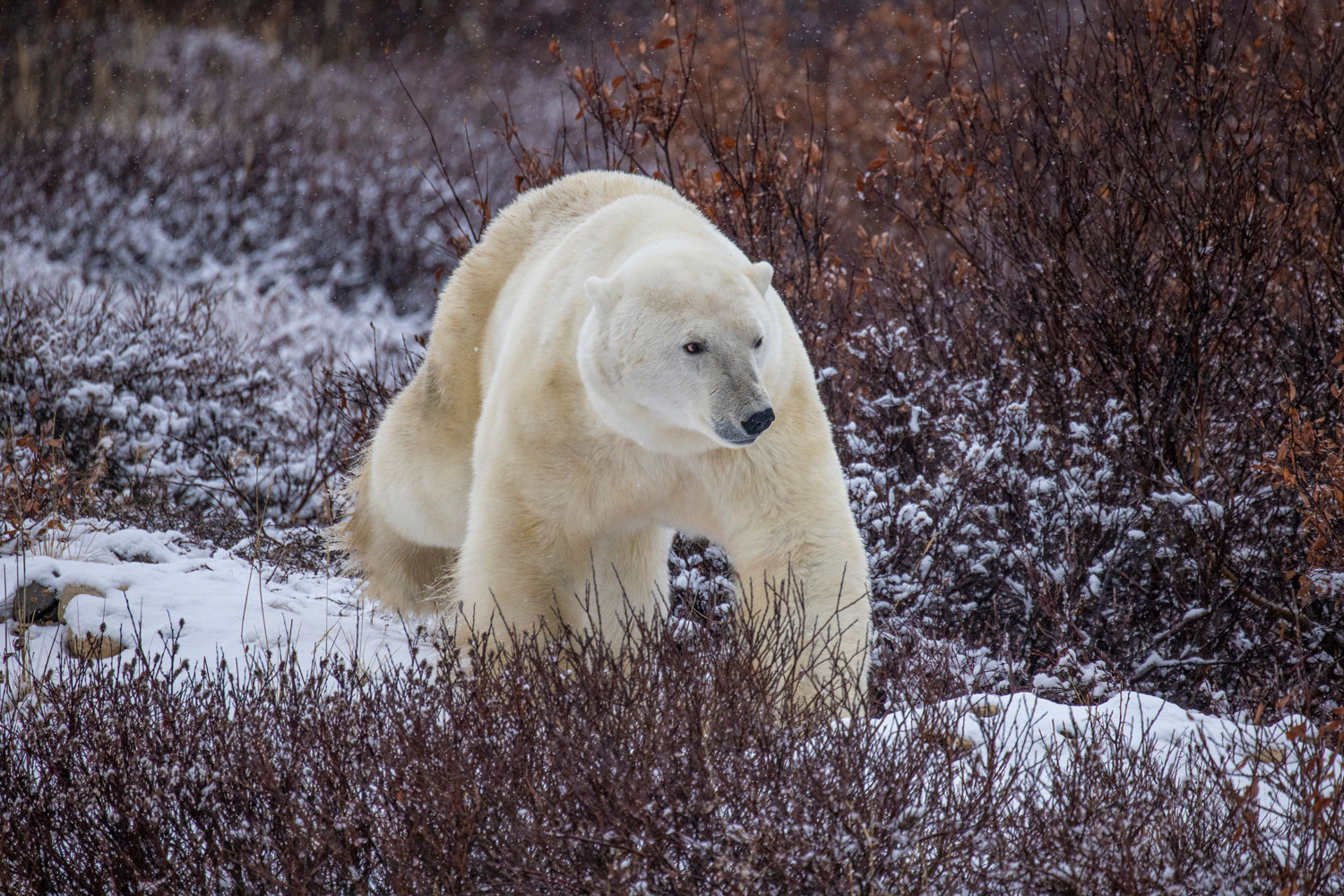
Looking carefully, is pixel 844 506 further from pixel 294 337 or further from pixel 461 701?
pixel 294 337

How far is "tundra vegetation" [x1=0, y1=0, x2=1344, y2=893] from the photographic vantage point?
5.53 ft

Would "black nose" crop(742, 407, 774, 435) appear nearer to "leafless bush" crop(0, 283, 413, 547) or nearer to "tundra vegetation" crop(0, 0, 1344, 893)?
"tundra vegetation" crop(0, 0, 1344, 893)

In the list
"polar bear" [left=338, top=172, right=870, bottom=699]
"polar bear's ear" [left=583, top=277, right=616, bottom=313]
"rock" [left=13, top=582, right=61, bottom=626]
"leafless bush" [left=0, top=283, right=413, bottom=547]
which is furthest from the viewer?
"leafless bush" [left=0, top=283, right=413, bottom=547]

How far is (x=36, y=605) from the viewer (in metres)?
3.49

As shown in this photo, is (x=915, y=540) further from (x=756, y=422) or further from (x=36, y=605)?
(x=36, y=605)

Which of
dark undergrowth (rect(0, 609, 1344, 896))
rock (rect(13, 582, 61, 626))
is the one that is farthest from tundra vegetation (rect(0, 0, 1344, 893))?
rock (rect(13, 582, 61, 626))

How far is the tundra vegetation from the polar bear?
0.24 metres

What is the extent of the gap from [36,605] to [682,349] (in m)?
2.31

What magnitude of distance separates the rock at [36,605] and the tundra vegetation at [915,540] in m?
0.61

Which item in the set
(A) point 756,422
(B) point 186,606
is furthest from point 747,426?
(B) point 186,606

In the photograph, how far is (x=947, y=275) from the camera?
19.9 feet

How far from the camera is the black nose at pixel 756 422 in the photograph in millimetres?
2365

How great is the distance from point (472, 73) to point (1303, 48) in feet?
46.0

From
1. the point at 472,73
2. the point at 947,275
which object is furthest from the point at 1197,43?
the point at 472,73
